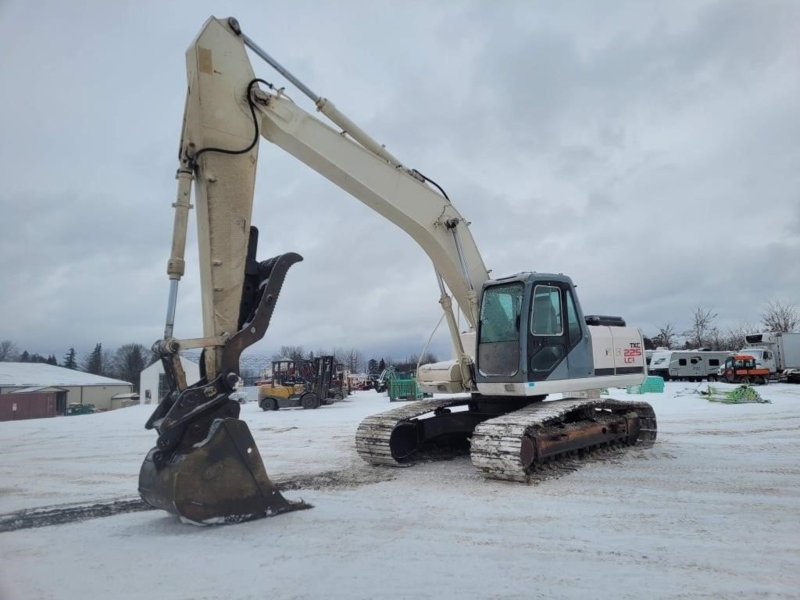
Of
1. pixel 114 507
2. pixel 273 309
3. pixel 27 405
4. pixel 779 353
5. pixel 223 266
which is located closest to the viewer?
pixel 223 266

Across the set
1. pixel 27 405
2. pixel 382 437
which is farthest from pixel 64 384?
pixel 382 437

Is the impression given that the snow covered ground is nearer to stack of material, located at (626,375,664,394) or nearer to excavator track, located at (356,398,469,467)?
excavator track, located at (356,398,469,467)

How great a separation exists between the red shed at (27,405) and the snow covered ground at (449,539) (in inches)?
1361

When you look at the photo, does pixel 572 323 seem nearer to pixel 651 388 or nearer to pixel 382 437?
pixel 382 437

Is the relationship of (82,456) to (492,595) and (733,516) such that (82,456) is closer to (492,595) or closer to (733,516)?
(492,595)

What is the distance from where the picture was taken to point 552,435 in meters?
6.95

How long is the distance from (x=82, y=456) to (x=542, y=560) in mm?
9281

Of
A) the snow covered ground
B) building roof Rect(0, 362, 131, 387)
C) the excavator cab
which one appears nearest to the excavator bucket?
the snow covered ground

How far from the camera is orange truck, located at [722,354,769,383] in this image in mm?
28375

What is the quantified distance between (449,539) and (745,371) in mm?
29834

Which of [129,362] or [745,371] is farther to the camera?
[129,362]

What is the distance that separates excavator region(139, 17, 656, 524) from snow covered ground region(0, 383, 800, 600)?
43 centimetres

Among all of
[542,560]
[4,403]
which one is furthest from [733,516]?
[4,403]

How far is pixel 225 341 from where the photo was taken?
5.00m
